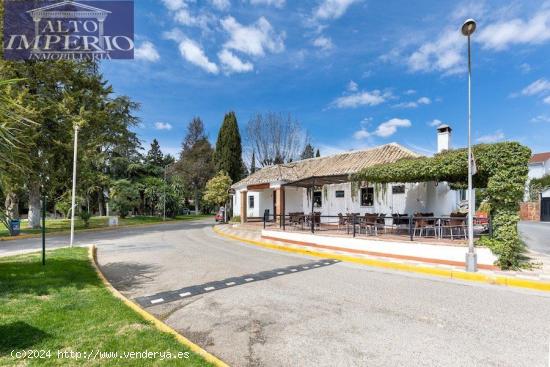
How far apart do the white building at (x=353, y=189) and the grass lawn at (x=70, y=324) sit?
962 centimetres

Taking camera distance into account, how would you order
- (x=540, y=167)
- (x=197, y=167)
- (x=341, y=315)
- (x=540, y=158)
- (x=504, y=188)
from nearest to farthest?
1. (x=341, y=315)
2. (x=504, y=188)
3. (x=540, y=167)
4. (x=540, y=158)
5. (x=197, y=167)

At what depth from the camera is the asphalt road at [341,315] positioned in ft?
12.4

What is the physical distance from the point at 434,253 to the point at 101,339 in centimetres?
900

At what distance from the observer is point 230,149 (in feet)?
139

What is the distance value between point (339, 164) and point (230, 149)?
25.1 m

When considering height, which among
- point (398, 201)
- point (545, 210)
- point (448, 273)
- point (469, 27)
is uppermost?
point (469, 27)

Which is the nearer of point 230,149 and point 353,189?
point 353,189

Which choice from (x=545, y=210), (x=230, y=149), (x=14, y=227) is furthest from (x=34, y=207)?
(x=545, y=210)

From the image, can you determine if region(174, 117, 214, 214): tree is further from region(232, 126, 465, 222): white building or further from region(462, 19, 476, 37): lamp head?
region(462, 19, 476, 37): lamp head

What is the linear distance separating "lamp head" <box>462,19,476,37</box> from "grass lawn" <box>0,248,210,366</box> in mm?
9708

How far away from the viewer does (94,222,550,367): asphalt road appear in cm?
378

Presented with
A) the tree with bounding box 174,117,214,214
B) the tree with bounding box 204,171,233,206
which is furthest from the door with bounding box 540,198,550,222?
the tree with bounding box 174,117,214,214

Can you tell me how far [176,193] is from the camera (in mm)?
36594

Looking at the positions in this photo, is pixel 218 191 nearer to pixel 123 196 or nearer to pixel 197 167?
pixel 123 196
